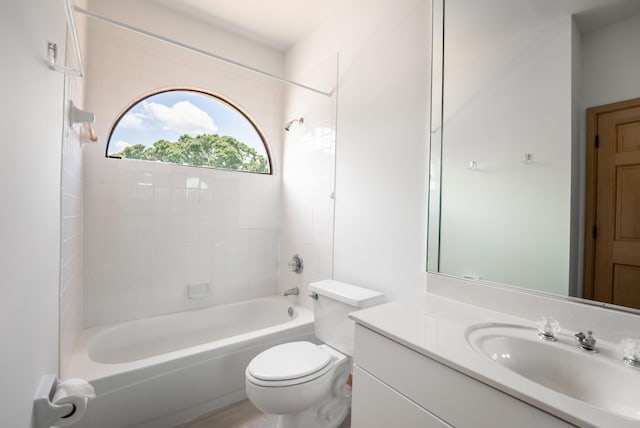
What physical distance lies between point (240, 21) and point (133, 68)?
899 millimetres

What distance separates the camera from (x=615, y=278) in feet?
3.01

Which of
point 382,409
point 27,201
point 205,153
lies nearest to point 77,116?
point 27,201

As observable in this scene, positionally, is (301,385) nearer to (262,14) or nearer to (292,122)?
(292,122)

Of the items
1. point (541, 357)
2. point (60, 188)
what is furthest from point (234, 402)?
point (541, 357)

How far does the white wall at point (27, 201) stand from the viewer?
23.3 inches

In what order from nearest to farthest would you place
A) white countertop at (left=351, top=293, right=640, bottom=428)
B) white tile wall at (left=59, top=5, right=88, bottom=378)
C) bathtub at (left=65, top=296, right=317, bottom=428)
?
1. white countertop at (left=351, top=293, right=640, bottom=428)
2. white tile wall at (left=59, top=5, right=88, bottom=378)
3. bathtub at (left=65, top=296, right=317, bottom=428)

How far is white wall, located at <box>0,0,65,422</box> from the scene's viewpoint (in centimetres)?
59

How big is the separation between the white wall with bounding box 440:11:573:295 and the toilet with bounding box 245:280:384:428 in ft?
2.13

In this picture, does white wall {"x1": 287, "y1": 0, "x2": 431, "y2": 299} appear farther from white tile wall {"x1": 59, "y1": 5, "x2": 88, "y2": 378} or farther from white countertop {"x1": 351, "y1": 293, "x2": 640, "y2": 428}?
white tile wall {"x1": 59, "y1": 5, "x2": 88, "y2": 378}

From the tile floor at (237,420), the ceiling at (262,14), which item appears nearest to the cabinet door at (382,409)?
the tile floor at (237,420)

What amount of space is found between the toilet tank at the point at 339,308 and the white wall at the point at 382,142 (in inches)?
5.5

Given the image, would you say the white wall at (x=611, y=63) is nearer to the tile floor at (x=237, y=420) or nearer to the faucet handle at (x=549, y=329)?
the faucet handle at (x=549, y=329)

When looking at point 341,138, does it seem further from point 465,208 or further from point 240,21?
point 240,21

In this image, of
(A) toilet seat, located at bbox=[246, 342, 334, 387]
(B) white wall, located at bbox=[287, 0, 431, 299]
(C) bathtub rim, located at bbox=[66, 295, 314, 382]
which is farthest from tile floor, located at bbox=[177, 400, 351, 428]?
(B) white wall, located at bbox=[287, 0, 431, 299]
